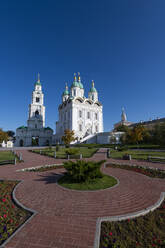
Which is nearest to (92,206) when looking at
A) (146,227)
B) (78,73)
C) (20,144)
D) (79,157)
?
(146,227)

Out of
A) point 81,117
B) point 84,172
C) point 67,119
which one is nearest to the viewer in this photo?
point 84,172

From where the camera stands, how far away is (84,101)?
5562cm

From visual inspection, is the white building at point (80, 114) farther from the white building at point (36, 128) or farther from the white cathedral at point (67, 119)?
the white building at point (36, 128)

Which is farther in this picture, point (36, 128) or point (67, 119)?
point (36, 128)

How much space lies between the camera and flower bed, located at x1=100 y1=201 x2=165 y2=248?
9.51 ft

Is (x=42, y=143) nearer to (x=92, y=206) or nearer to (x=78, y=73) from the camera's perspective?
(x=78, y=73)

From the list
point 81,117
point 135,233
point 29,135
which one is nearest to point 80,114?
point 81,117

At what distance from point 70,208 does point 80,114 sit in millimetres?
50300

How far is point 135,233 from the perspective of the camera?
325 cm

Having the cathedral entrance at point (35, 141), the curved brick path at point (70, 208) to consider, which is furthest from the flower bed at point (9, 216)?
the cathedral entrance at point (35, 141)

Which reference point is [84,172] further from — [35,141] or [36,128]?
[36,128]

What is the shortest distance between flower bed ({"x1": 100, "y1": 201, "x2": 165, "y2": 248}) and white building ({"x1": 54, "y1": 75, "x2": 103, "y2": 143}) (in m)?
45.2

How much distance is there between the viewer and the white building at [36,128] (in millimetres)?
53969

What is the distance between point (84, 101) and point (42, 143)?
26785 mm
